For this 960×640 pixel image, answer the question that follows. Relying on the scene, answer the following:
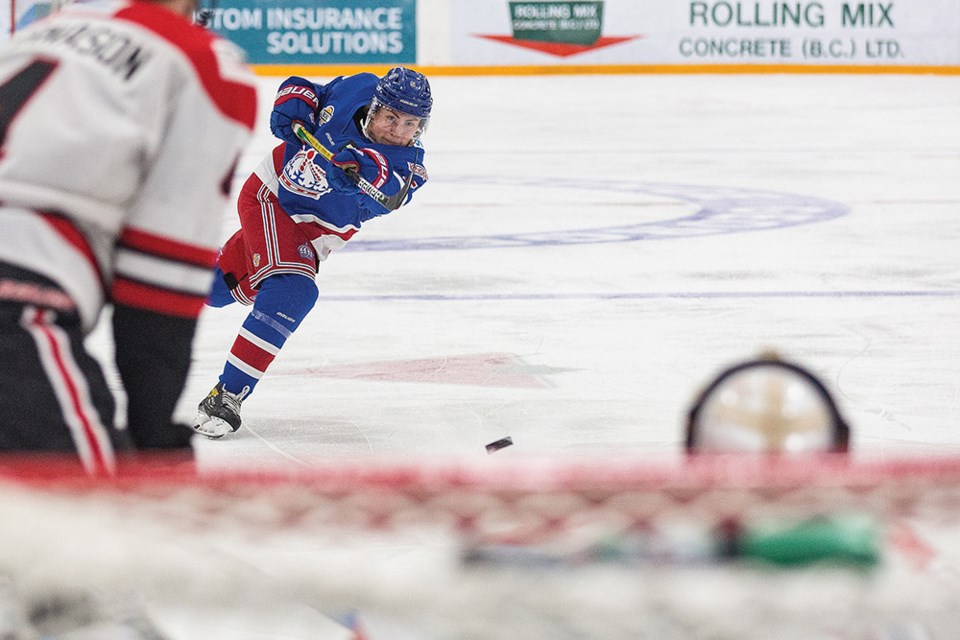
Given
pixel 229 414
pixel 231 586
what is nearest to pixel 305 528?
pixel 231 586

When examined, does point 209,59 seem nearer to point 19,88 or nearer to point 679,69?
point 19,88

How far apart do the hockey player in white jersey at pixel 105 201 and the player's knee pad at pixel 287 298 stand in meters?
1.68

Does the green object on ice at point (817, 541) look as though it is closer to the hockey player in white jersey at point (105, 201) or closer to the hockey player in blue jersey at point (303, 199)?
the hockey player in white jersey at point (105, 201)

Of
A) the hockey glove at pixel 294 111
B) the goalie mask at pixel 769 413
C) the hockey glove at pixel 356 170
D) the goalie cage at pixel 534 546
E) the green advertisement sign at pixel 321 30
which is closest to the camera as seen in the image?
the goalie cage at pixel 534 546

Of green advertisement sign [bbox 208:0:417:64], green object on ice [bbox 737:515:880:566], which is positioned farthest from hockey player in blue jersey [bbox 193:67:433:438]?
green advertisement sign [bbox 208:0:417:64]

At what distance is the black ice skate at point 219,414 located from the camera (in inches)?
119

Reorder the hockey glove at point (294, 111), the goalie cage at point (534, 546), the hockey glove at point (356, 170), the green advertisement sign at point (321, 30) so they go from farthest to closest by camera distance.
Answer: the green advertisement sign at point (321, 30), the hockey glove at point (294, 111), the hockey glove at point (356, 170), the goalie cage at point (534, 546)

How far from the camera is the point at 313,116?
335cm

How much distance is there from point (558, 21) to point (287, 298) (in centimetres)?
1107

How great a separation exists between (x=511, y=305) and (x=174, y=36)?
316 centimetres

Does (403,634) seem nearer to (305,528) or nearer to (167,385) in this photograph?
(305,528)

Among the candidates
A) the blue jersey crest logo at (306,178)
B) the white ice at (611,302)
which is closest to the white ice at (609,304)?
the white ice at (611,302)

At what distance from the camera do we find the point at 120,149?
1.31m

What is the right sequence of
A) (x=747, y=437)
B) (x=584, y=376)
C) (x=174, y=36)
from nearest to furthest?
(x=747, y=437), (x=174, y=36), (x=584, y=376)
